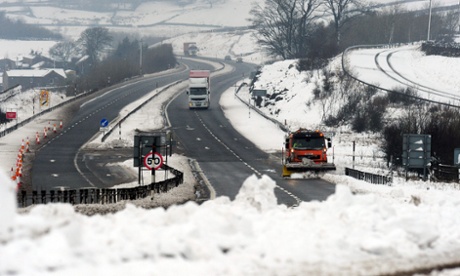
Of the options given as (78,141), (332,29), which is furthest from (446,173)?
(332,29)

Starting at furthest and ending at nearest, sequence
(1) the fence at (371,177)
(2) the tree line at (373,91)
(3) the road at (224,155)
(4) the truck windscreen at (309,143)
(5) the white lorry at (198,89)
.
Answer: (5) the white lorry at (198,89) < (2) the tree line at (373,91) < (4) the truck windscreen at (309,143) < (1) the fence at (371,177) < (3) the road at (224,155)

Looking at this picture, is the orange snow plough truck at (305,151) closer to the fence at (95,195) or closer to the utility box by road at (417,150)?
the utility box by road at (417,150)

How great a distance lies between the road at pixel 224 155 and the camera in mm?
38359

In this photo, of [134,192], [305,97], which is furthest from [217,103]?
[134,192]

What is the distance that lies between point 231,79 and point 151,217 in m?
134

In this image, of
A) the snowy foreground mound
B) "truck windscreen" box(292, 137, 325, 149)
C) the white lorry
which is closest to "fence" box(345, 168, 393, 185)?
"truck windscreen" box(292, 137, 325, 149)

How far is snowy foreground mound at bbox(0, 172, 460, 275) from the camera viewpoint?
12617mm

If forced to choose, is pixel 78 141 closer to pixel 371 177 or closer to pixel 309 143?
pixel 309 143

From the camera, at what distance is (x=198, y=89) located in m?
95.7

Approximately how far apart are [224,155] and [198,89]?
3479cm

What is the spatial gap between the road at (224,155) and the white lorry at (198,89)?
89 centimetres

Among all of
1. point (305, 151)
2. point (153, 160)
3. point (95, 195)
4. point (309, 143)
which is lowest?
point (95, 195)

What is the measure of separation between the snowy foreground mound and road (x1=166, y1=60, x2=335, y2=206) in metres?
15.1

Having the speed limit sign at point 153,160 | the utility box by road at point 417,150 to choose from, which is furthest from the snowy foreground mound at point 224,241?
the utility box by road at point 417,150
